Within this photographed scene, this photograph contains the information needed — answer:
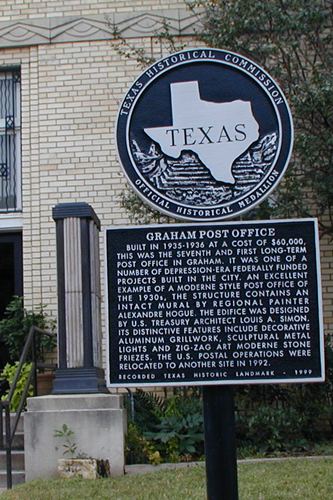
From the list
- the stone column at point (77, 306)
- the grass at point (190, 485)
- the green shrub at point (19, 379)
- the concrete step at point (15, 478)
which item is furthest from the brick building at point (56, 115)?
the grass at point (190, 485)

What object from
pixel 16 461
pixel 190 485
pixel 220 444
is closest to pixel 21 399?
pixel 16 461

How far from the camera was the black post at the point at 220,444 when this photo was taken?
16.0 ft

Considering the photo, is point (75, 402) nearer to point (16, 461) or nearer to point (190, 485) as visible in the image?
point (16, 461)

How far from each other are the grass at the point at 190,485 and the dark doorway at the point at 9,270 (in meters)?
4.51

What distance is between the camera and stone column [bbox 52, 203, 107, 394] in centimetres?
952

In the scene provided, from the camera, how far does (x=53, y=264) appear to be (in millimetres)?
12156

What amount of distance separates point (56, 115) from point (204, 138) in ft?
25.0

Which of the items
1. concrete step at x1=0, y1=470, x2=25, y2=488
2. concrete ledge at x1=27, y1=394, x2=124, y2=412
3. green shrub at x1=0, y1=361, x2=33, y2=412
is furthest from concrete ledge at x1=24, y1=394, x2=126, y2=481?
green shrub at x1=0, y1=361, x2=33, y2=412

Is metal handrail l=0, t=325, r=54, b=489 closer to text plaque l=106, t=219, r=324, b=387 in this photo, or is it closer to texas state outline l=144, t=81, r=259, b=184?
text plaque l=106, t=219, r=324, b=387

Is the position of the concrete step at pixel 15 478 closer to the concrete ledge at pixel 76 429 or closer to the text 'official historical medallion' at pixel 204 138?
the concrete ledge at pixel 76 429

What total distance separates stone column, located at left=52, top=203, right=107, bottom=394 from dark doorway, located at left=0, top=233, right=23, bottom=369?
2935 millimetres

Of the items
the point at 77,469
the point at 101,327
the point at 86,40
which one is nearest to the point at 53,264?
the point at 101,327

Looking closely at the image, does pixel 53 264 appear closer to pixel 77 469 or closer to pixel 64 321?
pixel 64 321

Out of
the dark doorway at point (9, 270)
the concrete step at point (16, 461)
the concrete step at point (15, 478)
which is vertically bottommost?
the concrete step at point (15, 478)
